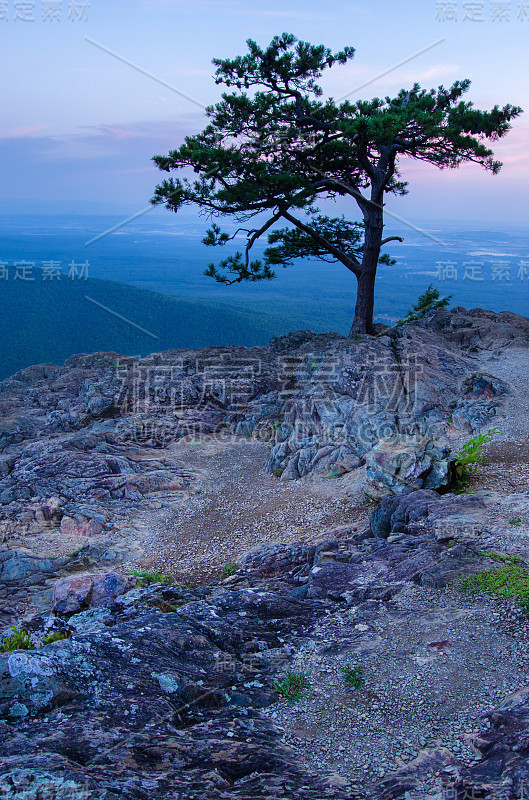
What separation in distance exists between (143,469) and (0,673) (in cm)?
1103

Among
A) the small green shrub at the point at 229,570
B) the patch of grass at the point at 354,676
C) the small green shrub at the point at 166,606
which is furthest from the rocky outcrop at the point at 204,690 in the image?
the small green shrub at the point at 229,570

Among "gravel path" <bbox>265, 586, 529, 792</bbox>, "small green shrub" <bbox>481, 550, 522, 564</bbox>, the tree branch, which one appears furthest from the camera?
the tree branch

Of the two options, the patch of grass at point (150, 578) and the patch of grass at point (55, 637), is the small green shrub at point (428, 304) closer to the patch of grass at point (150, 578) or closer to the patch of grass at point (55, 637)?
the patch of grass at point (150, 578)

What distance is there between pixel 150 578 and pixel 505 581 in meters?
6.39

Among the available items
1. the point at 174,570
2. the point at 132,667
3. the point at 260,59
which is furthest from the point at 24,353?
the point at 132,667

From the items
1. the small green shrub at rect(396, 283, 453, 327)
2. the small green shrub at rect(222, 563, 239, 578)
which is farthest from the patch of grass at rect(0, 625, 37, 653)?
the small green shrub at rect(396, 283, 453, 327)

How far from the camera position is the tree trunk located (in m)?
21.3

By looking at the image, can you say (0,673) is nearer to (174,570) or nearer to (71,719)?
(71,719)

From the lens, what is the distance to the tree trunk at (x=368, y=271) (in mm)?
21297

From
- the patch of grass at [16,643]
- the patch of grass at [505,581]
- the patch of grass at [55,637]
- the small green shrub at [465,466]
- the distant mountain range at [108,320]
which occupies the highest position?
the distant mountain range at [108,320]

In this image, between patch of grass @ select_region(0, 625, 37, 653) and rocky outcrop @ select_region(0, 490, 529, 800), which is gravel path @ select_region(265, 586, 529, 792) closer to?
rocky outcrop @ select_region(0, 490, 529, 800)

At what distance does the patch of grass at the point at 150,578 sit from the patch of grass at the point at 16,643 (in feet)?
9.08

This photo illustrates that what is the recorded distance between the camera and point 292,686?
553 centimetres

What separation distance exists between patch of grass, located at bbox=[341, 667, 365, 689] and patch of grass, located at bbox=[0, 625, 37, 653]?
3951 mm
